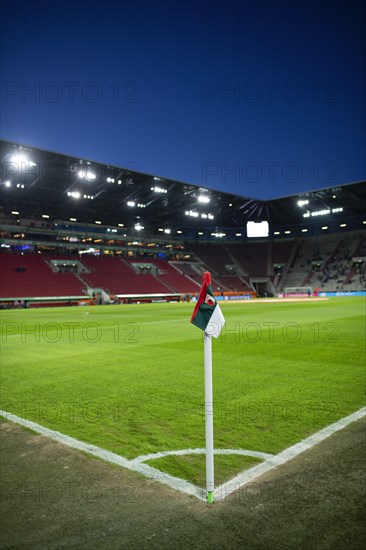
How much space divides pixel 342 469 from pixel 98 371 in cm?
578

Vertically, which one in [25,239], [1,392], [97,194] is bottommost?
[1,392]

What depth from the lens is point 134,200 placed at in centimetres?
6059

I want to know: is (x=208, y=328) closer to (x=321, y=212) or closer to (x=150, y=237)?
(x=150, y=237)

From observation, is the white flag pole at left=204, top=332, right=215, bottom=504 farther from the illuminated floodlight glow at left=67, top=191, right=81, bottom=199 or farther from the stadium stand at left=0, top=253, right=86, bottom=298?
the illuminated floodlight glow at left=67, top=191, right=81, bottom=199

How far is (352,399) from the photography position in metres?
5.60

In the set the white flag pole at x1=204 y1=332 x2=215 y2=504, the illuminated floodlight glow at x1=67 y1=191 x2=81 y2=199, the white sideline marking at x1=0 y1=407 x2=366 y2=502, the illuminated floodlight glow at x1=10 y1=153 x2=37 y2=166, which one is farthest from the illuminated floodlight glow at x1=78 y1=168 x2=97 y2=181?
the white flag pole at x1=204 y1=332 x2=215 y2=504

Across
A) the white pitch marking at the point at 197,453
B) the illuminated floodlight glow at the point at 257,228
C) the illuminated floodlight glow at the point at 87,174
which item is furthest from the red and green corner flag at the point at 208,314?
the illuminated floodlight glow at the point at 257,228

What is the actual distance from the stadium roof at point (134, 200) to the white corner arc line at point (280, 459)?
138 ft

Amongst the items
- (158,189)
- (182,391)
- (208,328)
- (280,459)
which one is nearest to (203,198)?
(158,189)

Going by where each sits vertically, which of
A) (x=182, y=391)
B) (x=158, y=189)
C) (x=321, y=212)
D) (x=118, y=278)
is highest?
(x=321, y=212)

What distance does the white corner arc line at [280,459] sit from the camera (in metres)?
3.08

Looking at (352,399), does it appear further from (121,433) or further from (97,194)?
A: (97,194)

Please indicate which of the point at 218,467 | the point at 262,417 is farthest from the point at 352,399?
the point at 218,467

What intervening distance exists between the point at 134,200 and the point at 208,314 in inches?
2340
